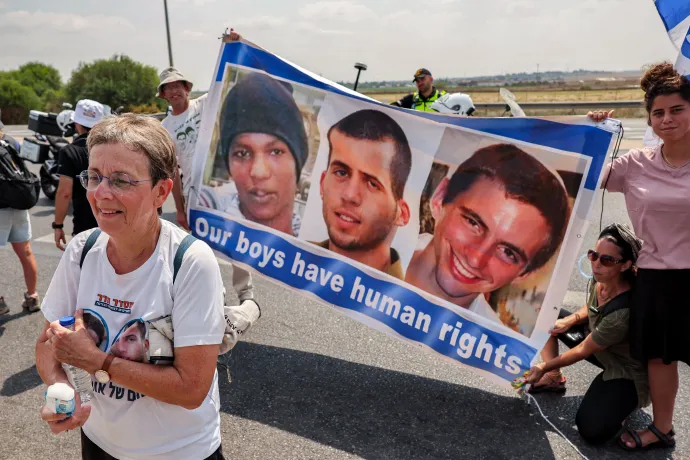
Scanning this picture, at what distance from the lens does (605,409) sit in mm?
3219

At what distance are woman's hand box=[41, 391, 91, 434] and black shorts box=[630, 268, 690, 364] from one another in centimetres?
287

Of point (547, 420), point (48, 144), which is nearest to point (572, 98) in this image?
point (48, 144)

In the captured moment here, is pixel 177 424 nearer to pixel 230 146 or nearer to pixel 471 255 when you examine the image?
pixel 471 255

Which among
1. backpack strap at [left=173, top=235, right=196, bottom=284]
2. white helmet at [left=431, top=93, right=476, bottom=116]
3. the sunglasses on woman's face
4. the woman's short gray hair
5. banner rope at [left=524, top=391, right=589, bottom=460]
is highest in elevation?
white helmet at [left=431, top=93, right=476, bottom=116]

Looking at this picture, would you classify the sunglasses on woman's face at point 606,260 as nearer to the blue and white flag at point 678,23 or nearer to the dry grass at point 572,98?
the blue and white flag at point 678,23

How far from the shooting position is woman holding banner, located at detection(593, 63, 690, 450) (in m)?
2.98

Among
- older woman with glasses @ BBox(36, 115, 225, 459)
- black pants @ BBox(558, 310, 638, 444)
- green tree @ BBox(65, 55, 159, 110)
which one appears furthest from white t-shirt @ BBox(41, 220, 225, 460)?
green tree @ BBox(65, 55, 159, 110)

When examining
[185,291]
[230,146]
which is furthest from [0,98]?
[185,291]

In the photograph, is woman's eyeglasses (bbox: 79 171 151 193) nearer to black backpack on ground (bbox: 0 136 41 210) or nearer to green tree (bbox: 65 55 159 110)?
black backpack on ground (bbox: 0 136 41 210)

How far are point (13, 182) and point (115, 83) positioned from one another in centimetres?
3804

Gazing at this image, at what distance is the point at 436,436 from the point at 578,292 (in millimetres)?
3026

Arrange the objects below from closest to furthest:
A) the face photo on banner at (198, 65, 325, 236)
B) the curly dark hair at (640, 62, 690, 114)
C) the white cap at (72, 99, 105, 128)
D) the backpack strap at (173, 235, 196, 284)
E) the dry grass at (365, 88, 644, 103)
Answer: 1. the backpack strap at (173, 235, 196, 284)
2. the curly dark hair at (640, 62, 690, 114)
3. the face photo on banner at (198, 65, 325, 236)
4. the white cap at (72, 99, 105, 128)
5. the dry grass at (365, 88, 644, 103)

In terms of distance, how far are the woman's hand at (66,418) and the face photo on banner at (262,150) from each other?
8.23 feet

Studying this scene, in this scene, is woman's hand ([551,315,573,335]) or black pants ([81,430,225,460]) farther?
woman's hand ([551,315,573,335])
